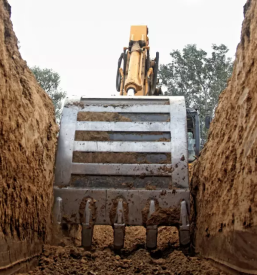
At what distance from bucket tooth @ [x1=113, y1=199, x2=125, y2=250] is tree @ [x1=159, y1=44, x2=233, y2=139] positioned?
2306cm

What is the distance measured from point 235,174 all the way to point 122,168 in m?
1.51

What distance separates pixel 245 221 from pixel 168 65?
27646mm

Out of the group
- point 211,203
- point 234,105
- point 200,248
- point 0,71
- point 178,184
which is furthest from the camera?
point 178,184

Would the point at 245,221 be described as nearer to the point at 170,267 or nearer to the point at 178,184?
the point at 170,267

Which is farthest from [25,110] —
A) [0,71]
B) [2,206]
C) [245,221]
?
[245,221]

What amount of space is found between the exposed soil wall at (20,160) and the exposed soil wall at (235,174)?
1356mm

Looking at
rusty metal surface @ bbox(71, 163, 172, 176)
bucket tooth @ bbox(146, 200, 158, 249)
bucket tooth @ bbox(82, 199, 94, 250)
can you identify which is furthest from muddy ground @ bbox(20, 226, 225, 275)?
rusty metal surface @ bbox(71, 163, 172, 176)

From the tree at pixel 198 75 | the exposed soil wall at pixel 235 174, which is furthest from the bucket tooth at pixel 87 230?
the tree at pixel 198 75

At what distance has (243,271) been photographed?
1964mm

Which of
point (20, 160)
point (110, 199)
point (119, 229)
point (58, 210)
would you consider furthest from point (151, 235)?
point (20, 160)

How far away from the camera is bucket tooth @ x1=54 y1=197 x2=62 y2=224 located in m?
3.43

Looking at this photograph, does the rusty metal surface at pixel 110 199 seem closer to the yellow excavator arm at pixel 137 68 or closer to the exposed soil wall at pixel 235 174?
the exposed soil wall at pixel 235 174

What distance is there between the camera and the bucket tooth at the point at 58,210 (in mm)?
3434

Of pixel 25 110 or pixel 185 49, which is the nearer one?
pixel 25 110
